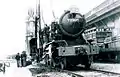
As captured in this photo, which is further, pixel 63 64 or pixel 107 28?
pixel 107 28

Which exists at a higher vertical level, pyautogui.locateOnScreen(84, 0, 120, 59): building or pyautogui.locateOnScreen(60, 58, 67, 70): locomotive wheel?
pyautogui.locateOnScreen(84, 0, 120, 59): building

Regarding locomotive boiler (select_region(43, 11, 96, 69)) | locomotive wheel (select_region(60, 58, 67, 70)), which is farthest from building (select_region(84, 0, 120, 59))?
locomotive wheel (select_region(60, 58, 67, 70))

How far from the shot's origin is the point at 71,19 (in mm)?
9344

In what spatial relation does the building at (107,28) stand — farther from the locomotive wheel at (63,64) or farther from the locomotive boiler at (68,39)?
the locomotive wheel at (63,64)

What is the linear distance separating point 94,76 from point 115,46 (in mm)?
5437

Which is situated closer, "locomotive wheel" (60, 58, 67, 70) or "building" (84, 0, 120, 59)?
"locomotive wheel" (60, 58, 67, 70)

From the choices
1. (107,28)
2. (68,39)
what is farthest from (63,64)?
(107,28)

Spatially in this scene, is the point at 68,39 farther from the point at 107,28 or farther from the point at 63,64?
the point at 107,28

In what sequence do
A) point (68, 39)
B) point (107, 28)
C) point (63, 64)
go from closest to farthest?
point (63, 64)
point (68, 39)
point (107, 28)

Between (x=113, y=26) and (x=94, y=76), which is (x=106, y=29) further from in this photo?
(x=94, y=76)

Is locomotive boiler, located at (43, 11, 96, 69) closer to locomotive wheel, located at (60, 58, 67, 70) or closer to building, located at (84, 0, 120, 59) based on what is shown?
locomotive wheel, located at (60, 58, 67, 70)

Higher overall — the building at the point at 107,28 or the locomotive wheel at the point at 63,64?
the building at the point at 107,28

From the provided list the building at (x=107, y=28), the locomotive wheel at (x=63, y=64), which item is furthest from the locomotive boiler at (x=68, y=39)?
the building at (x=107, y=28)

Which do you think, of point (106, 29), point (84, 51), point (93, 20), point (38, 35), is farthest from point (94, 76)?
point (93, 20)
